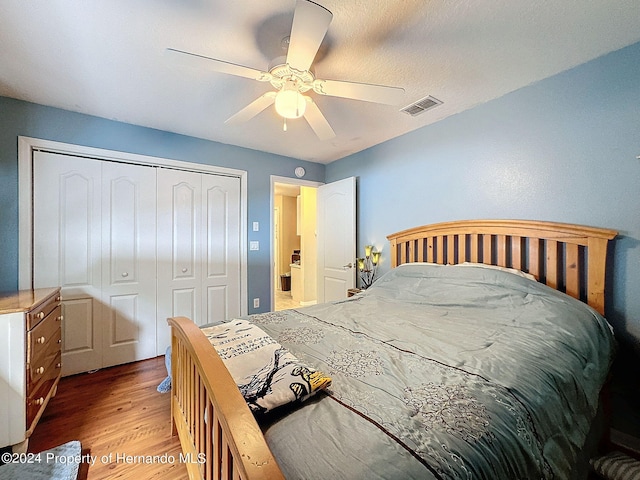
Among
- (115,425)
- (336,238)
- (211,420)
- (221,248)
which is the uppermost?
(336,238)

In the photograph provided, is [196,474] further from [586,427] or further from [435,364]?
[586,427]

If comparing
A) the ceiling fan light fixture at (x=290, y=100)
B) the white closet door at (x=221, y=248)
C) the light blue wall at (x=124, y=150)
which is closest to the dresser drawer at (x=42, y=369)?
the light blue wall at (x=124, y=150)

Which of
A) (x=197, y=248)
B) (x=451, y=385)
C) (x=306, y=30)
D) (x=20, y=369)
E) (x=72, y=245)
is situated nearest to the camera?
(x=451, y=385)

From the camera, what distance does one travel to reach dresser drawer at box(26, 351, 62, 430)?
1.57 meters

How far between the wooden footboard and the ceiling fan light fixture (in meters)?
1.30

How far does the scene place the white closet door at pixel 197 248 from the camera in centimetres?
288

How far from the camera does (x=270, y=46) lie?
63.0 inches

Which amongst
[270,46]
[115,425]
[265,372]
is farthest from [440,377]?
[115,425]

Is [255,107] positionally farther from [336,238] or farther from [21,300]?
[336,238]

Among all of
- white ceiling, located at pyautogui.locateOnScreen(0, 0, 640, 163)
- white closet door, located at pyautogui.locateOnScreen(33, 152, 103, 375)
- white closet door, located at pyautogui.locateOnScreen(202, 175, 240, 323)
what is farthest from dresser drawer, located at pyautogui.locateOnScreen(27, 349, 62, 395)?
white ceiling, located at pyautogui.locateOnScreen(0, 0, 640, 163)

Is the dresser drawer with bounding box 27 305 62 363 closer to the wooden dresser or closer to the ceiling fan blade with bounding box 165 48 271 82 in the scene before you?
the wooden dresser

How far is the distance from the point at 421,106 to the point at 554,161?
1093 millimetres

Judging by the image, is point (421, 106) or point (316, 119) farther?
point (421, 106)

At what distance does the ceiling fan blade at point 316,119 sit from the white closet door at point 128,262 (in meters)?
1.94
